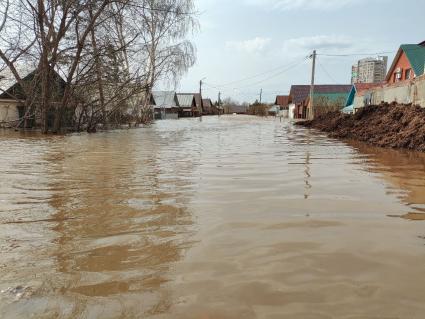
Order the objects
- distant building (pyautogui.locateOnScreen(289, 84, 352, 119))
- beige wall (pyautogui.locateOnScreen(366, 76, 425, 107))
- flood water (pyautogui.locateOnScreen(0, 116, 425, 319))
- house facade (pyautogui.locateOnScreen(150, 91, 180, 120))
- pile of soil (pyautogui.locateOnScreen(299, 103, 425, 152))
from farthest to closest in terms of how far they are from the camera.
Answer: distant building (pyautogui.locateOnScreen(289, 84, 352, 119)) → house facade (pyautogui.locateOnScreen(150, 91, 180, 120)) → beige wall (pyautogui.locateOnScreen(366, 76, 425, 107)) → pile of soil (pyautogui.locateOnScreen(299, 103, 425, 152)) → flood water (pyautogui.locateOnScreen(0, 116, 425, 319))

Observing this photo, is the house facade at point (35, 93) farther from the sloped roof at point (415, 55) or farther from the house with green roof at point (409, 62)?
the sloped roof at point (415, 55)

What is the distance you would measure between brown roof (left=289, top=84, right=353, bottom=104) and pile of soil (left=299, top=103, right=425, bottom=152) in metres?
50.5

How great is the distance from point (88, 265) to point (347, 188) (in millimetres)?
3297

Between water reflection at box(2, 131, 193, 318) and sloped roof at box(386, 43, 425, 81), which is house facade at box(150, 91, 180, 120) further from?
water reflection at box(2, 131, 193, 318)

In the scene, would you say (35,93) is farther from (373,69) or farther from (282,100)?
(282,100)

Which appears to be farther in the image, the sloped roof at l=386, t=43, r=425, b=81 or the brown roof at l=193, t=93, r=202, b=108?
the brown roof at l=193, t=93, r=202, b=108

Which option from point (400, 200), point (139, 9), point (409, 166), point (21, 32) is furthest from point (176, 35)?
point (400, 200)

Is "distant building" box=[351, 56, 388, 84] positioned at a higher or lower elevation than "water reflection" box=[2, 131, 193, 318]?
higher

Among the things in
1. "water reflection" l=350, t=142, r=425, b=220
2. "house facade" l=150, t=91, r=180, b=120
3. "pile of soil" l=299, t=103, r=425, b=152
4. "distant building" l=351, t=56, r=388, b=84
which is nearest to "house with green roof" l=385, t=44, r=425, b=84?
"pile of soil" l=299, t=103, r=425, b=152

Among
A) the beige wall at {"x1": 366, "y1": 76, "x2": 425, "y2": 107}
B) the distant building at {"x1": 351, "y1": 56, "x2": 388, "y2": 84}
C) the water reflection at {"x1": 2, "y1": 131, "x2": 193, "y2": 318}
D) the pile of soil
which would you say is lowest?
the water reflection at {"x1": 2, "y1": 131, "x2": 193, "y2": 318}

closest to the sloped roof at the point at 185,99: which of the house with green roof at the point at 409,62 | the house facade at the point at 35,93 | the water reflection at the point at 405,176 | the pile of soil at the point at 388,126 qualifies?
the house with green roof at the point at 409,62

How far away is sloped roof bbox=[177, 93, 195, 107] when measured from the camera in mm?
75125

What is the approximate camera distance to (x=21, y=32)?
17500mm

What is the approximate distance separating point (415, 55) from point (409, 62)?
2.59ft
